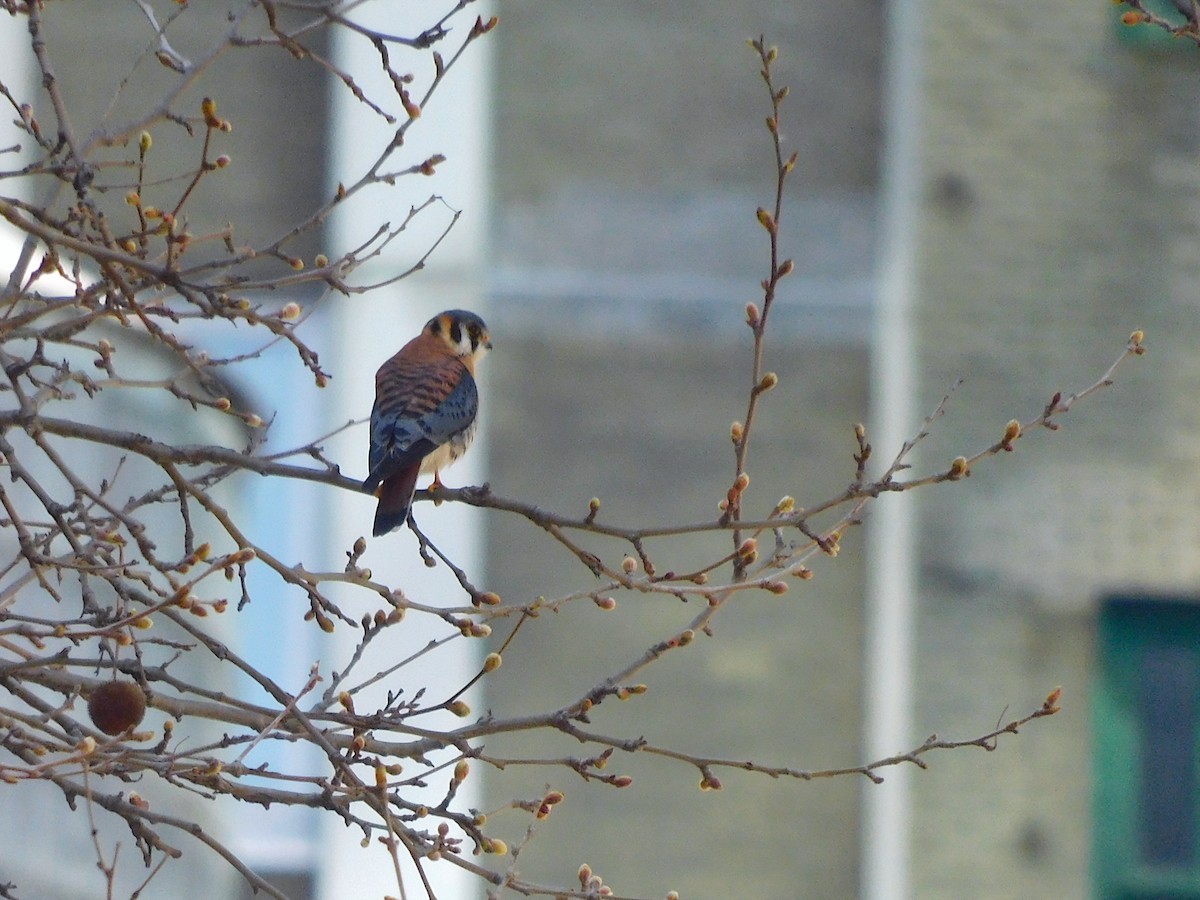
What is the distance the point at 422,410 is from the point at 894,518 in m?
4.62

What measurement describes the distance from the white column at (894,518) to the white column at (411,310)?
1.77m

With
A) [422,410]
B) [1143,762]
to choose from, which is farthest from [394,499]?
[1143,762]

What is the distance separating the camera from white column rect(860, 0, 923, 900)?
7961 millimetres

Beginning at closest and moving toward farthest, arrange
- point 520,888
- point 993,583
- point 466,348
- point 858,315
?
point 520,888, point 466,348, point 993,583, point 858,315

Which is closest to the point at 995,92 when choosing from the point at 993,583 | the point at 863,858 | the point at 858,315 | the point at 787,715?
the point at 858,315

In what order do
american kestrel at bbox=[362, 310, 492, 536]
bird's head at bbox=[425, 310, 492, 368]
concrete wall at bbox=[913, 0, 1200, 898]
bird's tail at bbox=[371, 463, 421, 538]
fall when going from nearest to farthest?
1. bird's tail at bbox=[371, 463, 421, 538]
2. american kestrel at bbox=[362, 310, 492, 536]
3. bird's head at bbox=[425, 310, 492, 368]
4. concrete wall at bbox=[913, 0, 1200, 898]

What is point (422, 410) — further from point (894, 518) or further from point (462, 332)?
point (894, 518)

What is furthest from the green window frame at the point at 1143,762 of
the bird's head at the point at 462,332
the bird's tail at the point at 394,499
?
the bird's tail at the point at 394,499

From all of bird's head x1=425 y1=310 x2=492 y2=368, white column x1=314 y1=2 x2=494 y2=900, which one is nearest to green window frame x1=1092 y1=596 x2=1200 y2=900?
white column x1=314 y1=2 x2=494 y2=900

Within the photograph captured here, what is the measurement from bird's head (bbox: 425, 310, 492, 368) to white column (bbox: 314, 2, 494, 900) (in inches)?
Result: 143

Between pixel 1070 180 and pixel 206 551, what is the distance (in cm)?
635

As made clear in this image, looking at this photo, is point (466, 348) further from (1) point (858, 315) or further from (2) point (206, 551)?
(1) point (858, 315)

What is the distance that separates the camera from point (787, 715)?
27.8 ft

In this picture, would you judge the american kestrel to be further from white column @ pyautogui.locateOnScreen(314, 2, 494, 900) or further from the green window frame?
the green window frame
